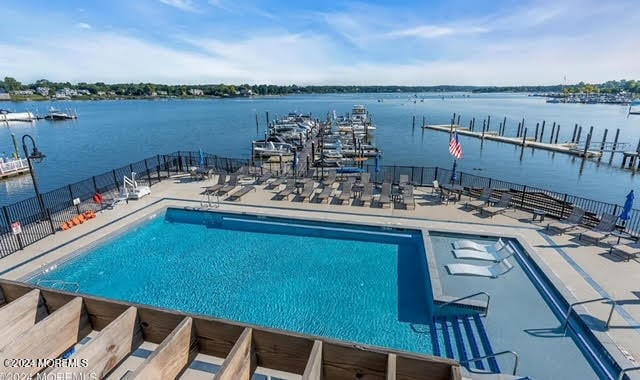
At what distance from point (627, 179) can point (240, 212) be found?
34284 millimetres

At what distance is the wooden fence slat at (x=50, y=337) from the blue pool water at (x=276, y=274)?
4614 millimetres

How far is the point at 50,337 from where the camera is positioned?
2615mm

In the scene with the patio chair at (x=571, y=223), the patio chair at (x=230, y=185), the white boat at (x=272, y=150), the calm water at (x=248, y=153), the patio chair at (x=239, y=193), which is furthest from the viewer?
the white boat at (x=272, y=150)

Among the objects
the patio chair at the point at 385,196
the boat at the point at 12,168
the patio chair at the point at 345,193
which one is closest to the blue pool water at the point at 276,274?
the patio chair at the point at 385,196

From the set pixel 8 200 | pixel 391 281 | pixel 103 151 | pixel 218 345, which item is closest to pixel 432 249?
pixel 391 281

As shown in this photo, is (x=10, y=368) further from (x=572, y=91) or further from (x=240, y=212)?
(x=572, y=91)

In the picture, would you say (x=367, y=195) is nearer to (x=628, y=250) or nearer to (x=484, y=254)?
(x=484, y=254)

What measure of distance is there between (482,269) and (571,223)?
16.7ft

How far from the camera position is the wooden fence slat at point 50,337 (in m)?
2.35

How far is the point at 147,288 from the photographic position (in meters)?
8.34

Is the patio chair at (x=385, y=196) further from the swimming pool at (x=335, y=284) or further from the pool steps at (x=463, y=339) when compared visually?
the pool steps at (x=463, y=339)

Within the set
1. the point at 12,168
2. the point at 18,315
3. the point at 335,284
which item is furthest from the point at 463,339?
the point at 12,168

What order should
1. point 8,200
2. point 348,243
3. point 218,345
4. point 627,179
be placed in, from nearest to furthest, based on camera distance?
point 218,345, point 348,243, point 8,200, point 627,179

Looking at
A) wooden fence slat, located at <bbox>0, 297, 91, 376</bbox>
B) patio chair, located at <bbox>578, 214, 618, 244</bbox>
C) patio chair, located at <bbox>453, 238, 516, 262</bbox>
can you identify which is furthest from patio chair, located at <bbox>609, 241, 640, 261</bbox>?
wooden fence slat, located at <bbox>0, 297, 91, 376</bbox>
